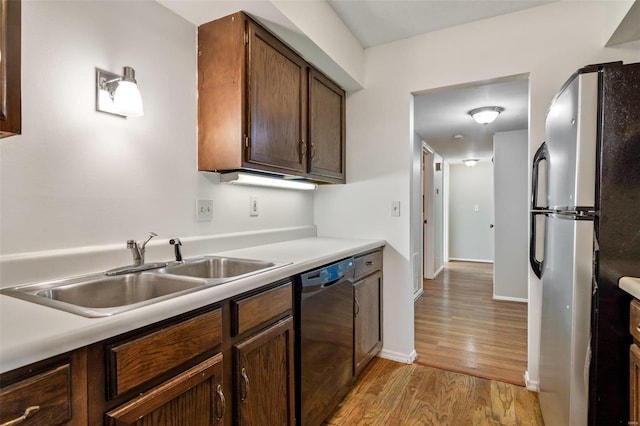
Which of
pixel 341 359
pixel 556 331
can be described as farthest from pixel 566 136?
pixel 341 359

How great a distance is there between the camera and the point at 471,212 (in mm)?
6902

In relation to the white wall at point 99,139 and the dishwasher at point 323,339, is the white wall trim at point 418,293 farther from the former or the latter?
the white wall at point 99,139

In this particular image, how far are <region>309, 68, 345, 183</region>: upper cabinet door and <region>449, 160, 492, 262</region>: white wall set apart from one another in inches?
206

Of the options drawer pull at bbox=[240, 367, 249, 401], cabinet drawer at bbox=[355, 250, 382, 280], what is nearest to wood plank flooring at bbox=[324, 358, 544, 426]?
cabinet drawer at bbox=[355, 250, 382, 280]

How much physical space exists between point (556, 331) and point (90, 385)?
1.69 m

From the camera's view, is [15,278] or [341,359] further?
[341,359]

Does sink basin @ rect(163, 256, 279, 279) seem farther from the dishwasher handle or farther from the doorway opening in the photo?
the doorway opening

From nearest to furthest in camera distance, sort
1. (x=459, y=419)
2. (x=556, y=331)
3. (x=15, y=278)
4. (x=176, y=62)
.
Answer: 1. (x=15, y=278)
2. (x=556, y=331)
3. (x=176, y=62)
4. (x=459, y=419)

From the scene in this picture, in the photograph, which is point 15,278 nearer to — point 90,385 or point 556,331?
point 90,385

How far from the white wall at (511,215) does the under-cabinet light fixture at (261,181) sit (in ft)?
9.40

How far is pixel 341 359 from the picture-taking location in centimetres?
183

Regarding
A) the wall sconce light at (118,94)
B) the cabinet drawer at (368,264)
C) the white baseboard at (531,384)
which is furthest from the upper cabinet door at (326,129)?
the white baseboard at (531,384)

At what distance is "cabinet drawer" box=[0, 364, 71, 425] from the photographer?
0.60 metres

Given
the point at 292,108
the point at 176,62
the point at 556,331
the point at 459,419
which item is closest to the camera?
the point at 556,331
